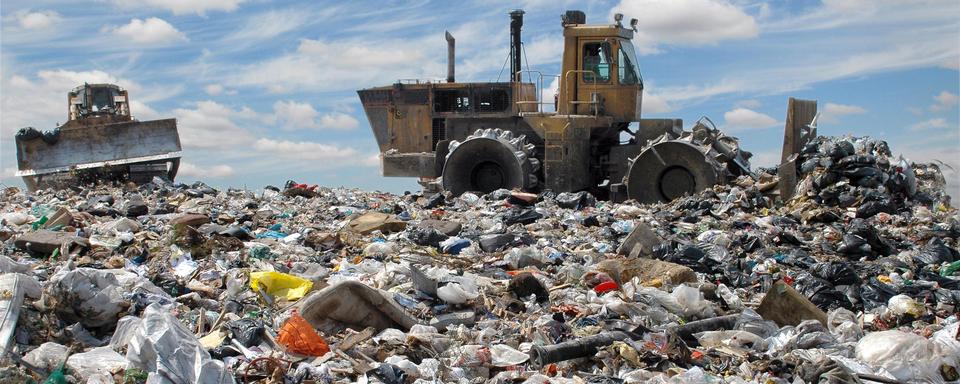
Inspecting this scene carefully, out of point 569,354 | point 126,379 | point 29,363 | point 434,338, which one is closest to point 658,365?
point 569,354

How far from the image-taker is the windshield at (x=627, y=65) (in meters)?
12.4

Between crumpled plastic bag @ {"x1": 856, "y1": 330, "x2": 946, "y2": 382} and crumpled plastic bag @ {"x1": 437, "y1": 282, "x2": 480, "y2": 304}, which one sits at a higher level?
crumpled plastic bag @ {"x1": 437, "y1": 282, "x2": 480, "y2": 304}

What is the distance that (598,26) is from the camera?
40.1 ft

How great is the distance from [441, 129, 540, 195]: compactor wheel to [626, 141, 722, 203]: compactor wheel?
62.4 inches

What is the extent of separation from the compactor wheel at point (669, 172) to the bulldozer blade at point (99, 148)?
8.53 meters

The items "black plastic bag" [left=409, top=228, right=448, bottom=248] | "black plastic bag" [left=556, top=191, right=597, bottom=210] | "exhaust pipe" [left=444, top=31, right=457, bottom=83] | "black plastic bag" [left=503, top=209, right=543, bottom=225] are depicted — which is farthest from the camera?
"exhaust pipe" [left=444, top=31, right=457, bottom=83]

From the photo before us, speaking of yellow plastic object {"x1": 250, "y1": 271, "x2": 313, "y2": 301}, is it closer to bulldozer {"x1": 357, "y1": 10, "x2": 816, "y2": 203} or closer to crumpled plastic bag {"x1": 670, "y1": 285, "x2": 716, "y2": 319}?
crumpled plastic bag {"x1": 670, "y1": 285, "x2": 716, "y2": 319}

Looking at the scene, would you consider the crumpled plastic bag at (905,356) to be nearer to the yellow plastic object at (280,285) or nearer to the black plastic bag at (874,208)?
the yellow plastic object at (280,285)

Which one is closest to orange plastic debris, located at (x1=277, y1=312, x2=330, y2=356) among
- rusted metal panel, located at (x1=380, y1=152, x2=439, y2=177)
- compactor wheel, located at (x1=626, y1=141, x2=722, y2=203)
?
compactor wheel, located at (x1=626, y1=141, x2=722, y2=203)

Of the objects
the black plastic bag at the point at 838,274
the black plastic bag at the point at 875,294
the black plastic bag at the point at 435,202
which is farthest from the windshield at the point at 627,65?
the black plastic bag at the point at 875,294

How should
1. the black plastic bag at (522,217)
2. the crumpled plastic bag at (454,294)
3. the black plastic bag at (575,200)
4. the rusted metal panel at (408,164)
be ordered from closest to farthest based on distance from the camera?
1. the crumpled plastic bag at (454,294)
2. the black plastic bag at (522,217)
3. the black plastic bag at (575,200)
4. the rusted metal panel at (408,164)

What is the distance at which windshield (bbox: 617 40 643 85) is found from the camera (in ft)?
40.8

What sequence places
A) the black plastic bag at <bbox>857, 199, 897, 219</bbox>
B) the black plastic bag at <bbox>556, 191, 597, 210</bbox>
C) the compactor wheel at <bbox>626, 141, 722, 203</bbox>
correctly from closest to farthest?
the black plastic bag at <bbox>857, 199, 897, 219</bbox> → the compactor wheel at <bbox>626, 141, 722, 203</bbox> → the black plastic bag at <bbox>556, 191, 597, 210</bbox>

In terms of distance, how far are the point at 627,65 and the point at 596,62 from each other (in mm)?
437
